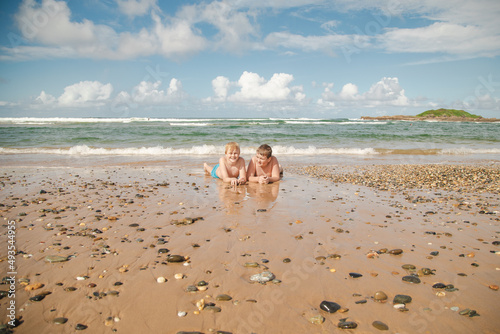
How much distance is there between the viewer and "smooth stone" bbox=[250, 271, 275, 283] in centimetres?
284

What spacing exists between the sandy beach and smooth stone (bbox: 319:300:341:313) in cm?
1

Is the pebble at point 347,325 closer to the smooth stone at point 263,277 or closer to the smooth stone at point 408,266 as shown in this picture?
the smooth stone at point 263,277

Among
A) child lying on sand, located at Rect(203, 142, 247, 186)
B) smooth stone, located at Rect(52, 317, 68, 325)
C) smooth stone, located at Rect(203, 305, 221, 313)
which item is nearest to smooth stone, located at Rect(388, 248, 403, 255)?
smooth stone, located at Rect(203, 305, 221, 313)

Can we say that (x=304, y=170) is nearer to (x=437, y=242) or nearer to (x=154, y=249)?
(x=437, y=242)

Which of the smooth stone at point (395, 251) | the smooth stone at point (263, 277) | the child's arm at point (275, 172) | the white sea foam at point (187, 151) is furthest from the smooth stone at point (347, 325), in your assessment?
the white sea foam at point (187, 151)

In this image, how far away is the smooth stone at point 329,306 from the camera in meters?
2.40

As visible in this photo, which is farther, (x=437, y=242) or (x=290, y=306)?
(x=437, y=242)

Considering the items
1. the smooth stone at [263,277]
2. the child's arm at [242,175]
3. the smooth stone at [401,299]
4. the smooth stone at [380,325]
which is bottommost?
the smooth stone at [380,325]

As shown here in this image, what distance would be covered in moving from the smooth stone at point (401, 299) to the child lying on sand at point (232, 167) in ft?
17.1

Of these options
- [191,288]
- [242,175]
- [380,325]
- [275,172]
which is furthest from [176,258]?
[275,172]

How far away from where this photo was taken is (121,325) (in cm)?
225

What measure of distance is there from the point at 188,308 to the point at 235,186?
4.99m

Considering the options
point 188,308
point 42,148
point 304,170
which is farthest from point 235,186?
point 42,148

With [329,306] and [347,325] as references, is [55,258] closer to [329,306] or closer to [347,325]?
[329,306]
